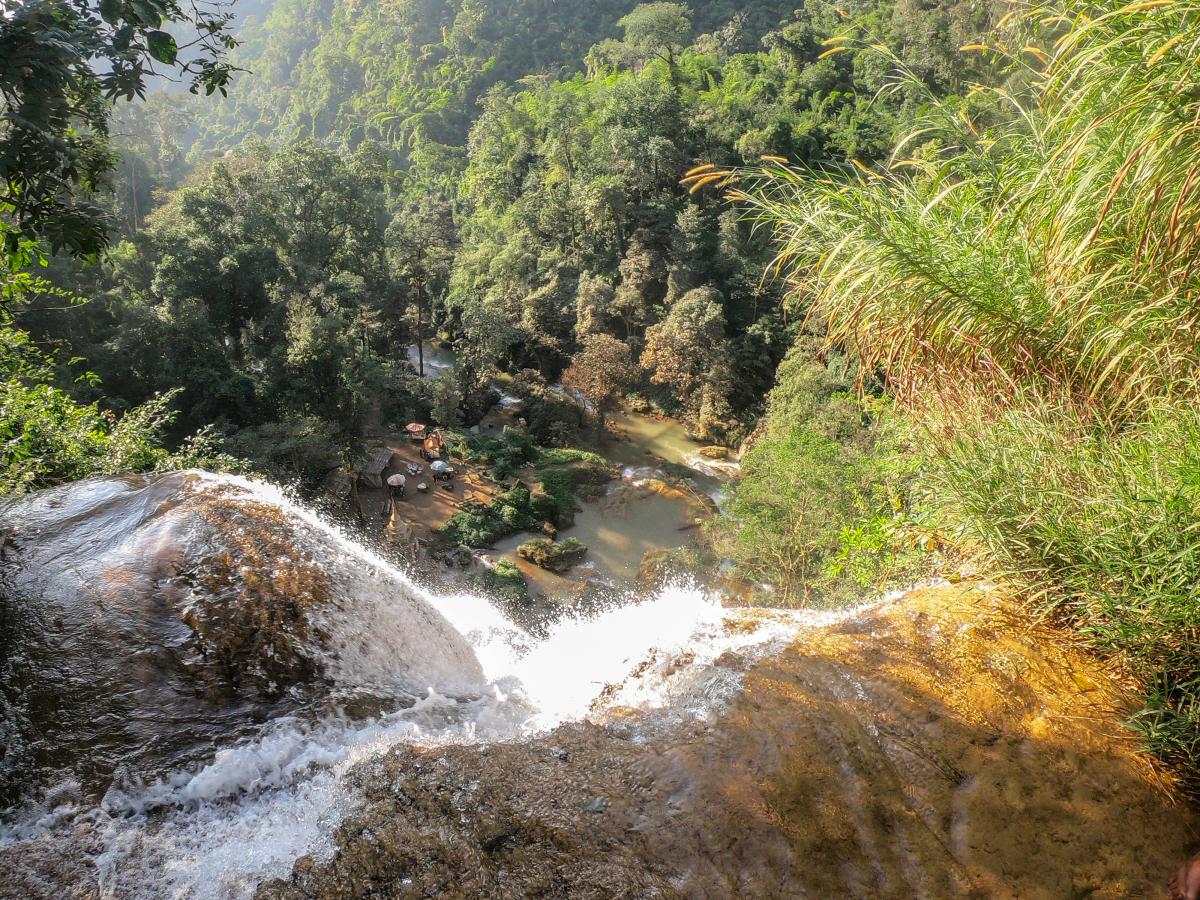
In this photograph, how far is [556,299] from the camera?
84.8 ft

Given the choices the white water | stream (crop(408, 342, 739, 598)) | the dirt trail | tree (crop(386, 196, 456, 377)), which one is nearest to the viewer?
the dirt trail

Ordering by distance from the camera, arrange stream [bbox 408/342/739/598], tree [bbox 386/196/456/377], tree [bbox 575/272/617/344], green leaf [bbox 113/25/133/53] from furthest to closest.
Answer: tree [bbox 386/196/456/377], tree [bbox 575/272/617/344], stream [bbox 408/342/739/598], green leaf [bbox 113/25/133/53]

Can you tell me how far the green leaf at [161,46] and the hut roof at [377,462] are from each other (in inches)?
620

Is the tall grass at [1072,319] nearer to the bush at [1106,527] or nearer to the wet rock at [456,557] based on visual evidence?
the bush at [1106,527]

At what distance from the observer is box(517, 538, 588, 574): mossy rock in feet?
53.1

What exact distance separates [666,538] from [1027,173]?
14317mm

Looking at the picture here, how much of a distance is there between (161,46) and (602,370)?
62.0 ft

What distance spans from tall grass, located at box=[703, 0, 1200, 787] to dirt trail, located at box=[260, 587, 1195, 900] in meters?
0.31

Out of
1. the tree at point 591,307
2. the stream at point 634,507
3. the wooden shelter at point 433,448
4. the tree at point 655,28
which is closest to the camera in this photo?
the stream at point 634,507

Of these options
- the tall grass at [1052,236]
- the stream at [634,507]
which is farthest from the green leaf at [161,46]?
the stream at [634,507]

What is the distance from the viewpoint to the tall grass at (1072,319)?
2.52 meters

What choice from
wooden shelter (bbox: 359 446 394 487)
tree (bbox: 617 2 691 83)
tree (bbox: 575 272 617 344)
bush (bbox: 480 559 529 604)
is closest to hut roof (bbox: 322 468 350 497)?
wooden shelter (bbox: 359 446 394 487)

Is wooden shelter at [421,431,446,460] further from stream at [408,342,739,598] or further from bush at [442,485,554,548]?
stream at [408,342,739,598]

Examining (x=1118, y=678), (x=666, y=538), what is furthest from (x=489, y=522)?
(x=1118, y=678)
